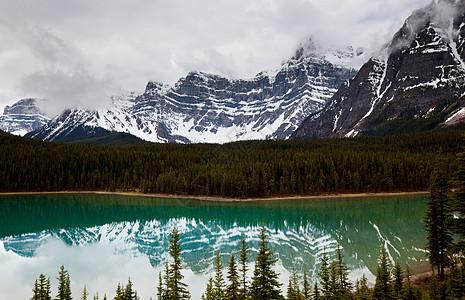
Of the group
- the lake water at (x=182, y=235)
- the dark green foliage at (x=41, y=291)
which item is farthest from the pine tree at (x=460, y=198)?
the dark green foliage at (x=41, y=291)

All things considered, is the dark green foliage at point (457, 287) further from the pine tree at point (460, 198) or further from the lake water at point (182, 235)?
the lake water at point (182, 235)

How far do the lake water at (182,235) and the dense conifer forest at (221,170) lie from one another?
8.23 m

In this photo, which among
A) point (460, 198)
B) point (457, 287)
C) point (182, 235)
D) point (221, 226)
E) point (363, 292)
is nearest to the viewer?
point (460, 198)

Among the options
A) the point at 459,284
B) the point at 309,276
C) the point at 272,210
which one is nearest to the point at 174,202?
the point at 272,210

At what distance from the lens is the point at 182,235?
53375 mm

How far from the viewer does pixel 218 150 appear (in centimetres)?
13712

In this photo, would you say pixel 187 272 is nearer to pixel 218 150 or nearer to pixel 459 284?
pixel 459 284

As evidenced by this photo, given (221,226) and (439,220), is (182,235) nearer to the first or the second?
(221,226)

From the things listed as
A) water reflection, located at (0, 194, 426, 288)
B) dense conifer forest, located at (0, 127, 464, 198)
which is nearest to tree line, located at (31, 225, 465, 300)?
water reflection, located at (0, 194, 426, 288)

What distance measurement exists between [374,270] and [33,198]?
92.3m

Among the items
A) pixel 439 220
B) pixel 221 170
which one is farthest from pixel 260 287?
pixel 221 170

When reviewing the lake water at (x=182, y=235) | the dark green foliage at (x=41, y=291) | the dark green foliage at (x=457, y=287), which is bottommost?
the lake water at (x=182, y=235)

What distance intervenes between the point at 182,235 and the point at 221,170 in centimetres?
4841

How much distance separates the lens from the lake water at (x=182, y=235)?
109ft
